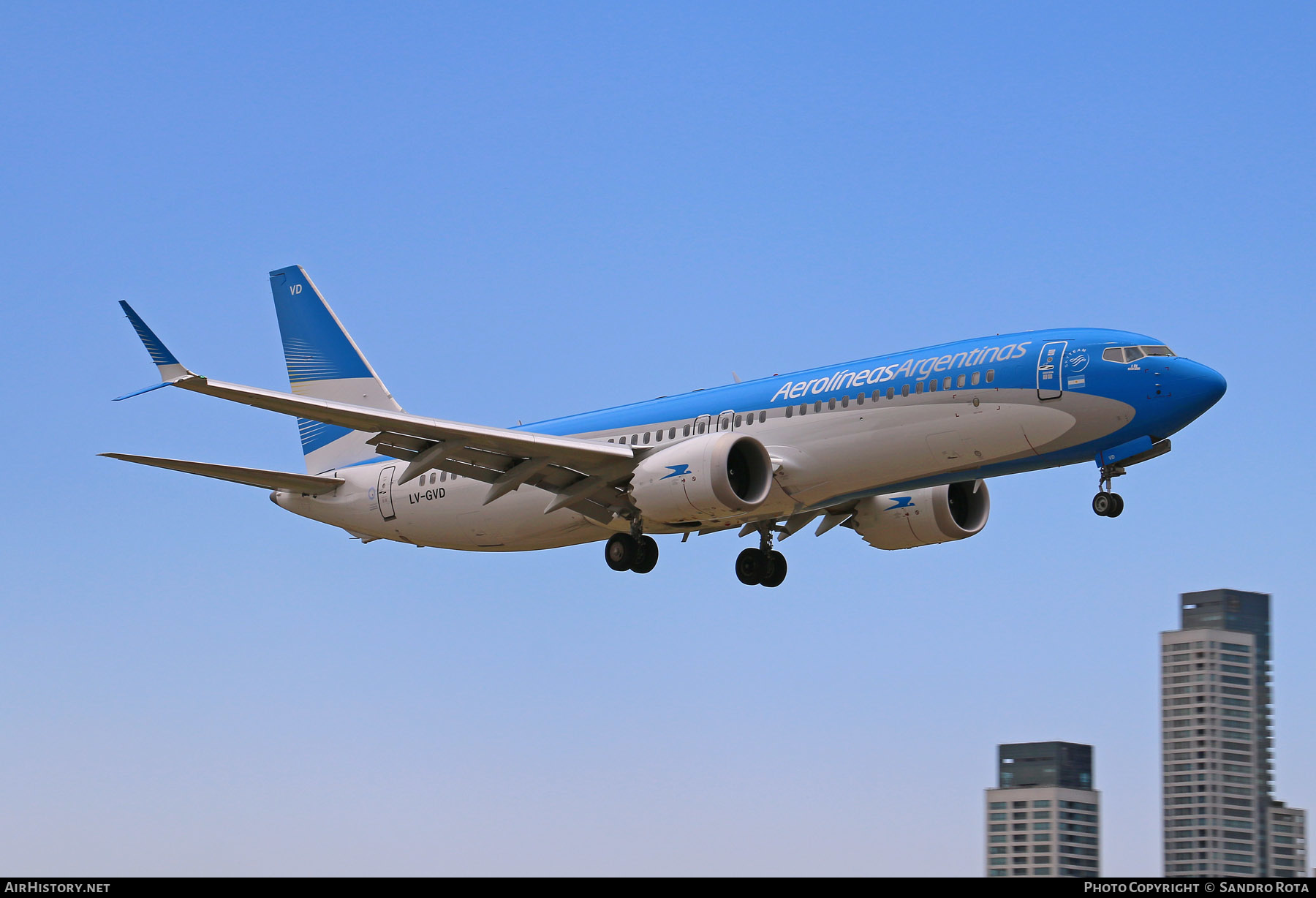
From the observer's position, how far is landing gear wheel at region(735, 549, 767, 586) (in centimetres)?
4122

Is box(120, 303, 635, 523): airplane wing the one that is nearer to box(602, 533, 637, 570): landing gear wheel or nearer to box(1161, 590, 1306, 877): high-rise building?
box(602, 533, 637, 570): landing gear wheel

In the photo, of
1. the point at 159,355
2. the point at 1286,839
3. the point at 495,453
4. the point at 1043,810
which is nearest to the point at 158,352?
the point at 159,355

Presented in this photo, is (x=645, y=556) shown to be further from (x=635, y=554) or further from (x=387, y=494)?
(x=387, y=494)

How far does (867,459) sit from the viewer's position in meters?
34.7

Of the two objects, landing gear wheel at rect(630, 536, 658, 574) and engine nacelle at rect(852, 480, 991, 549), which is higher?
engine nacelle at rect(852, 480, 991, 549)

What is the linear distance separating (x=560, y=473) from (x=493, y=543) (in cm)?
498

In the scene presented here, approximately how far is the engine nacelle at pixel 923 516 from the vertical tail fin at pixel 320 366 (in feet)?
51.0

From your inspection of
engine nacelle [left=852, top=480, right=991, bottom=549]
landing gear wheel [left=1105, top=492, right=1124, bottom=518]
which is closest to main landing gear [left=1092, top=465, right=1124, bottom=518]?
landing gear wheel [left=1105, top=492, right=1124, bottom=518]

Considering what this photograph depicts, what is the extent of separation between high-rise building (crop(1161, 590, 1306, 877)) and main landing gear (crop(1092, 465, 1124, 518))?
393ft

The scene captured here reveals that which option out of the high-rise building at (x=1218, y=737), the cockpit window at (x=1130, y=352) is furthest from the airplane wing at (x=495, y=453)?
the high-rise building at (x=1218, y=737)

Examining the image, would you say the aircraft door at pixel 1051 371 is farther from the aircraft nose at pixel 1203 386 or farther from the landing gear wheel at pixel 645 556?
the landing gear wheel at pixel 645 556

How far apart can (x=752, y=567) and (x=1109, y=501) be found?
439 inches

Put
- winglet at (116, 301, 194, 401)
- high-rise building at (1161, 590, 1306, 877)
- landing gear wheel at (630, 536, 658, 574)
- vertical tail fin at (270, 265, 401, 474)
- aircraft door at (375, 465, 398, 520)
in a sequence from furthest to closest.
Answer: high-rise building at (1161, 590, 1306, 877)
vertical tail fin at (270, 265, 401, 474)
aircraft door at (375, 465, 398, 520)
landing gear wheel at (630, 536, 658, 574)
winglet at (116, 301, 194, 401)
